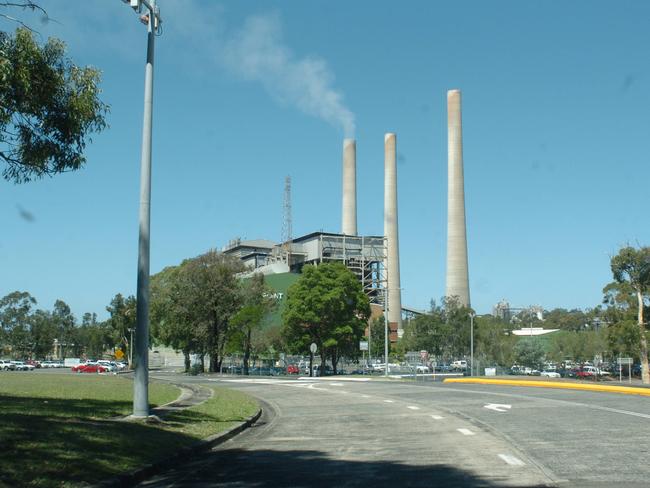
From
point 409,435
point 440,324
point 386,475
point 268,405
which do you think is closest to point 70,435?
point 386,475

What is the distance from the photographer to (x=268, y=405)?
26219 millimetres

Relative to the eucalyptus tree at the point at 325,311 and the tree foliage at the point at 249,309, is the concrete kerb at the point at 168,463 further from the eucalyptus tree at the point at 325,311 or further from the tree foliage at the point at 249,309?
the tree foliage at the point at 249,309

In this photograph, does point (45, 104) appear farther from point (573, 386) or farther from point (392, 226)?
point (392, 226)

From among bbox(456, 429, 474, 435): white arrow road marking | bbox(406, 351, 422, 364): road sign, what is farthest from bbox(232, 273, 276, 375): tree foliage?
bbox(456, 429, 474, 435): white arrow road marking

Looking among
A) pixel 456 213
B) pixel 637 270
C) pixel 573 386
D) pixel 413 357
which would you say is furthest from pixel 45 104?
pixel 456 213

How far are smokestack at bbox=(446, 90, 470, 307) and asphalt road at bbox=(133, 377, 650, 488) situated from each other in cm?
8019

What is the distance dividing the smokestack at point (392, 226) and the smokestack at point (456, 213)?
13.2 m

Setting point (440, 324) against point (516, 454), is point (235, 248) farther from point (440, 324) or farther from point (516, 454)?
point (516, 454)

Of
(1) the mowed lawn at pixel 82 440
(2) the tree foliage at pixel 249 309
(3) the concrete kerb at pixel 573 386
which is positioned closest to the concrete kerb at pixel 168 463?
(1) the mowed lawn at pixel 82 440

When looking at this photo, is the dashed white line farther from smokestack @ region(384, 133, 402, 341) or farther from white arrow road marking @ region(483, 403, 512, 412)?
smokestack @ region(384, 133, 402, 341)

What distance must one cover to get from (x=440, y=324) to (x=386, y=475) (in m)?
81.0

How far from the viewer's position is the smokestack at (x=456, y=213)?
102 metres

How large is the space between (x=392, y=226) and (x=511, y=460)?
110027 millimetres

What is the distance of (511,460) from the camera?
11258mm
